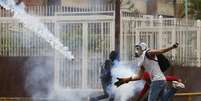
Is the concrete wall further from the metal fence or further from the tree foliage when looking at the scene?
the tree foliage

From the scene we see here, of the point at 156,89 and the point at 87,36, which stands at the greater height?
A: the point at 87,36

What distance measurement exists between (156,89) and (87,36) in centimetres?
634

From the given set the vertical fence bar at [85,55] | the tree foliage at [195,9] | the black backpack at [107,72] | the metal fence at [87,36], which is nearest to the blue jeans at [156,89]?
the black backpack at [107,72]

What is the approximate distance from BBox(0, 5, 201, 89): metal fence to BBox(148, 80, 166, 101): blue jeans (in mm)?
5877

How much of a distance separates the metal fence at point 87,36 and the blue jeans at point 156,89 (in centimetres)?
588

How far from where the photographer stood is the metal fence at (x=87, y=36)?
1789cm

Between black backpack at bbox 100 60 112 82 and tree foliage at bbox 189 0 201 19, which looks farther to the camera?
tree foliage at bbox 189 0 201 19

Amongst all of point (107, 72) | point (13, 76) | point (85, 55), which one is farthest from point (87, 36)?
point (107, 72)

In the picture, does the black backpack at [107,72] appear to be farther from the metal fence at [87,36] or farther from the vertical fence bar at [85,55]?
the vertical fence bar at [85,55]

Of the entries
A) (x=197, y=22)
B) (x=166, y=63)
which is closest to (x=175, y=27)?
(x=197, y=22)

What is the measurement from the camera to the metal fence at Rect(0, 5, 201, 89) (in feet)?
58.7

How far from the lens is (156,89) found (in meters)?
11.9

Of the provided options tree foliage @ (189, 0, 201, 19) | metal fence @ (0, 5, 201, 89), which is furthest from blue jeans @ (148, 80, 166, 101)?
tree foliage @ (189, 0, 201, 19)

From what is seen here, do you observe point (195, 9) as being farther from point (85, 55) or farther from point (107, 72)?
point (107, 72)
